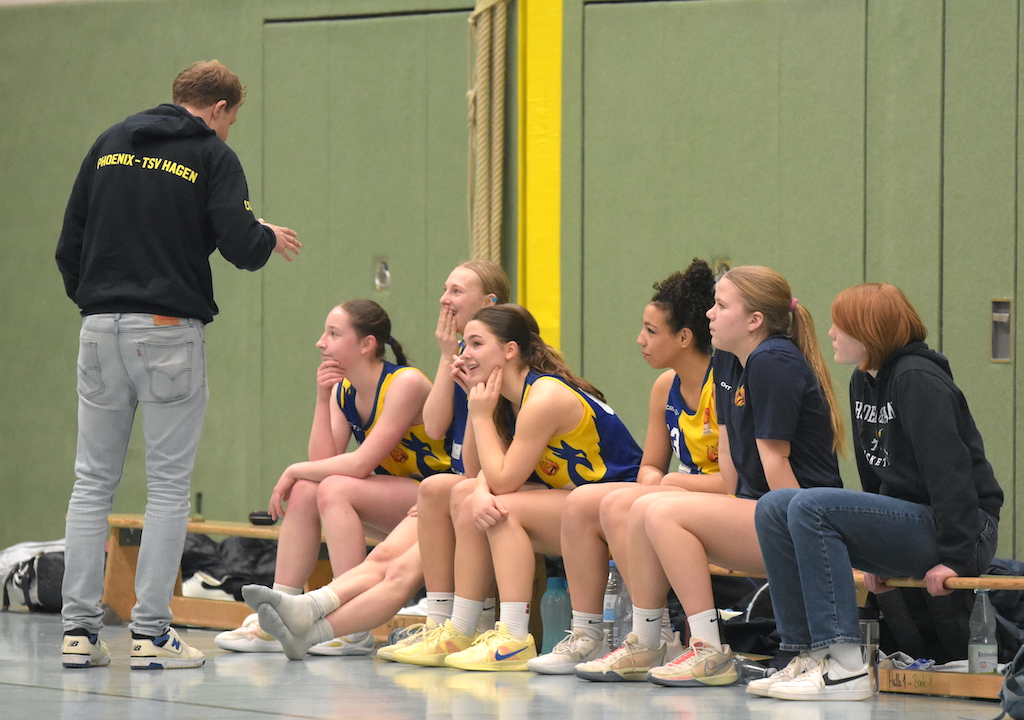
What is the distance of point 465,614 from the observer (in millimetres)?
3594

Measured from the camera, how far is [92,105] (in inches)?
232

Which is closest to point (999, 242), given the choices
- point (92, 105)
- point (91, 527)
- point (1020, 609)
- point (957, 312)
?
point (957, 312)

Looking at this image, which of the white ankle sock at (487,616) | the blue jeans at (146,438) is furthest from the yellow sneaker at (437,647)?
the blue jeans at (146,438)

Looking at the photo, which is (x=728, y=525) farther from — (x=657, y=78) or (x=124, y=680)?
(x=657, y=78)

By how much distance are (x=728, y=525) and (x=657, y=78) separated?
2305mm

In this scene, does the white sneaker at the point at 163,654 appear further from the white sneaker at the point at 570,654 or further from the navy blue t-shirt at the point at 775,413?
the navy blue t-shirt at the point at 775,413

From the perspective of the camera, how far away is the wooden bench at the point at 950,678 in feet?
9.84

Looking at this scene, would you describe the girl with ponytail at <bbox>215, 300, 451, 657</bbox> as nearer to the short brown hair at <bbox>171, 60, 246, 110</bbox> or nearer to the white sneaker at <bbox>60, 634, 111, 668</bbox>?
the white sneaker at <bbox>60, 634, 111, 668</bbox>

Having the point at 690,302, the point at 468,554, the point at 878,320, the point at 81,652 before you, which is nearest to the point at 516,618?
the point at 468,554

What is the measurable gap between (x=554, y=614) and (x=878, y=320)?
1.26 metres

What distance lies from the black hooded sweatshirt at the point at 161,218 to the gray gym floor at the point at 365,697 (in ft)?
2.84

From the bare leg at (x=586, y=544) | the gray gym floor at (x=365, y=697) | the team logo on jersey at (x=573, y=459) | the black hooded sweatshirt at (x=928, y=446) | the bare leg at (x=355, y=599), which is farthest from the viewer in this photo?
the team logo on jersey at (x=573, y=459)

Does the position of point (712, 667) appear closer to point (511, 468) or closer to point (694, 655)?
point (694, 655)

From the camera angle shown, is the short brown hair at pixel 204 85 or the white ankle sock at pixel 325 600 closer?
the short brown hair at pixel 204 85
